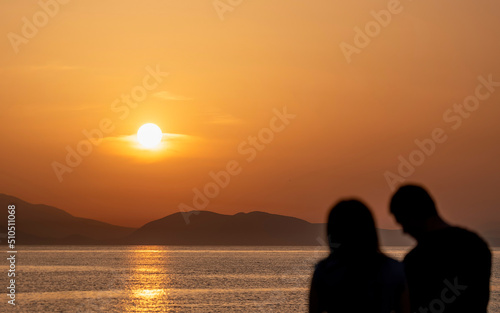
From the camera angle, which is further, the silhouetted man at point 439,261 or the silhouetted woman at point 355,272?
the silhouetted man at point 439,261

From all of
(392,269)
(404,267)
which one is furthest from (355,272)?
(404,267)

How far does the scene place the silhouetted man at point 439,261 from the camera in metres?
6.02

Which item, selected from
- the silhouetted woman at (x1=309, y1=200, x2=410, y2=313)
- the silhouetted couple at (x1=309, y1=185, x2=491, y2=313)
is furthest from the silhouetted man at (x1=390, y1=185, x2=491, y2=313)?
the silhouetted woman at (x1=309, y1=200, x2=410, y2=313)

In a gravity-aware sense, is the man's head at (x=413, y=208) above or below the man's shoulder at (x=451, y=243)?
above

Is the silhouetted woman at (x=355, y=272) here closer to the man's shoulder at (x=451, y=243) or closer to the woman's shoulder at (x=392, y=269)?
the woman's shoulder at (x=392, y=269)

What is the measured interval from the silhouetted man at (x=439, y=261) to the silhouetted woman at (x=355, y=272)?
0.69 metres

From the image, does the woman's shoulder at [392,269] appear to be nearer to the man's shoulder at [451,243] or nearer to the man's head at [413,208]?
the man's head at [413,208]

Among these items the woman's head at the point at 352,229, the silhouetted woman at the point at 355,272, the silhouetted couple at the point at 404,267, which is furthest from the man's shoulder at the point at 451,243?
the woman's head at the point at 352,229

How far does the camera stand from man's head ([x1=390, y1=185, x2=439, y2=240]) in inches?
235

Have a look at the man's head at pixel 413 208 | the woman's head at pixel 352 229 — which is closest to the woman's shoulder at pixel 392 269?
the woman's head at pixel 352 229

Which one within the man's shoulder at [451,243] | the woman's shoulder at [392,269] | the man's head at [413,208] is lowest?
the woman's shoulder at [392,269]

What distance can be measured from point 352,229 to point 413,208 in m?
0.85

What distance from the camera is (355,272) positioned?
218 inches

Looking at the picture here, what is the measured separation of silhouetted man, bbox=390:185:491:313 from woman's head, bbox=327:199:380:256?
71 cm
